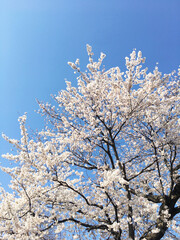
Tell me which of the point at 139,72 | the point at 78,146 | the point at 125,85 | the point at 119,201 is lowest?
the point at 119,201

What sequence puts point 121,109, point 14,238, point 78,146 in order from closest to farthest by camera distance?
point 14,238, point 121,109, point 78,146

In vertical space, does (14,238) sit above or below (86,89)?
below

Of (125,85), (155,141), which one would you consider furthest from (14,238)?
(125,85)

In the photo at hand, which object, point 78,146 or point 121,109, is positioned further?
point 78,146

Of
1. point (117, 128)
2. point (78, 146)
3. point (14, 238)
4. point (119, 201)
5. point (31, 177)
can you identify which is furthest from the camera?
point (78, 146)

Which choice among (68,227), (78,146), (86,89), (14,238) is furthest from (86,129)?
(14,238)

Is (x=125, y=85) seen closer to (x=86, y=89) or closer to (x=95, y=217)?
(x=86, y=89)

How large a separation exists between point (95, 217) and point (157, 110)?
4.14 metres

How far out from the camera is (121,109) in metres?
5.88

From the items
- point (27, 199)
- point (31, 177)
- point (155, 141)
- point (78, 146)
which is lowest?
point (27, 199)

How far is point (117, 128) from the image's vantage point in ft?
21.0

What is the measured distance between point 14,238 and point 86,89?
4831mm

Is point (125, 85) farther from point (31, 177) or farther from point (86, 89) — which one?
point (31, 177)

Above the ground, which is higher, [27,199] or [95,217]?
[27,199]
